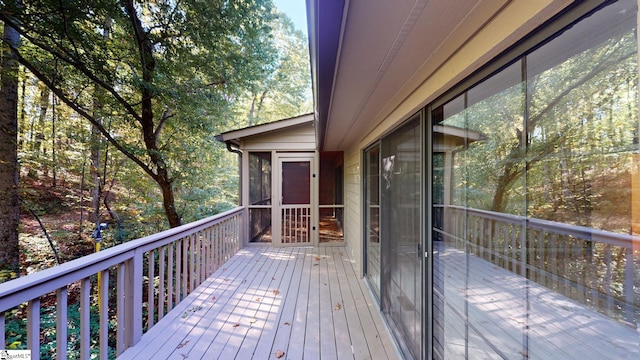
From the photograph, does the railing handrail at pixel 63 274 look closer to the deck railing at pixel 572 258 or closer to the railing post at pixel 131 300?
the railing post at pixel 131 300

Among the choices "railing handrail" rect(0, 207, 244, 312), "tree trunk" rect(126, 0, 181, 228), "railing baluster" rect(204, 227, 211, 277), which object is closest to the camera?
"railing handrail" rect(0, 207, 244, 312)

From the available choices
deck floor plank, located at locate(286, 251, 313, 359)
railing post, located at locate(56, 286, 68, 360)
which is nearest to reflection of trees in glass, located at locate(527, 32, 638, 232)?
deck floor plank, located at locate(286, 251, 313, 359)

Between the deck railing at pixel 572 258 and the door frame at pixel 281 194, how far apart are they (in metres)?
4.29

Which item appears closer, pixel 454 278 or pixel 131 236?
pixel 454 278

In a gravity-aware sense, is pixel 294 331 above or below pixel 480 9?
below

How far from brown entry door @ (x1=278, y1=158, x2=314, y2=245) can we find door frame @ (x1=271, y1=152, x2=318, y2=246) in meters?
0.02

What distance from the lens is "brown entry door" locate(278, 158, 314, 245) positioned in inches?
207

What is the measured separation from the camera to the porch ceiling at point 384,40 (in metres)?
0.90

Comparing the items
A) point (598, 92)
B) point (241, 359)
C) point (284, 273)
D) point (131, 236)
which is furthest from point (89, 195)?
point (598, 92)

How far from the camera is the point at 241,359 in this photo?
1.96 meters

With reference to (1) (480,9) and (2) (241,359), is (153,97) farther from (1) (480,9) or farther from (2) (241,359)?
(1) (480,9)

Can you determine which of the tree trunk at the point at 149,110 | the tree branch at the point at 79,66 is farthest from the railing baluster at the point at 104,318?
the tree branch at the point at 79,66

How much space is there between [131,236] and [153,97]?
436 cm

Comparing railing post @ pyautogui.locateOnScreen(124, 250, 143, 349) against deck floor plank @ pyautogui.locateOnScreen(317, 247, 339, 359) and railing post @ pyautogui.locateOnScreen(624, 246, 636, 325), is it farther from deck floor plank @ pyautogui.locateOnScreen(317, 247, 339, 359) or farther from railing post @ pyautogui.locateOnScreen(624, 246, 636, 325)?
railing post @ pyautogui.locateOnScreen(624, 246, 636, 325)
